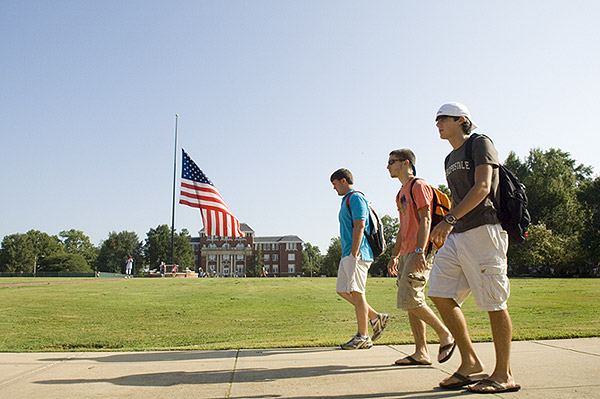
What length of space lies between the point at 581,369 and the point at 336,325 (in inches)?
193

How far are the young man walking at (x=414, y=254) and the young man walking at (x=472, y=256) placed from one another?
441mm

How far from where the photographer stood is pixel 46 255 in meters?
109

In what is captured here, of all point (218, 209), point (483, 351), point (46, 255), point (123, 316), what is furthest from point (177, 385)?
point (46, 255)

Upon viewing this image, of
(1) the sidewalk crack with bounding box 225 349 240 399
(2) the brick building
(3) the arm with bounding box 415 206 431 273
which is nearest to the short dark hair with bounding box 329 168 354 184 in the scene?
(3) the arm with bounding box 415 206 431 273

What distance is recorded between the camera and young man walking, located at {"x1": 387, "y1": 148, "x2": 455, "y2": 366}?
13.5ft

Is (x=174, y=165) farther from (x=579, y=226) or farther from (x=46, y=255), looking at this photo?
(x=46, y=255)

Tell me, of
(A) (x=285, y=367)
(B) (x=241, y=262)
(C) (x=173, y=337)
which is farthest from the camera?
(B) (x=241, y=262)

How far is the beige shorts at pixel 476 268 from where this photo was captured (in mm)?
3373

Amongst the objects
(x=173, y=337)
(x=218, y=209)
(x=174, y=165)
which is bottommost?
(x=173, y=337)

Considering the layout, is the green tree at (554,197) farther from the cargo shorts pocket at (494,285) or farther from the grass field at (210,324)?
the cargo shorts pocket at (494,285)

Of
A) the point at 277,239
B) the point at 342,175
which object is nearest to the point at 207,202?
the point at 342,175

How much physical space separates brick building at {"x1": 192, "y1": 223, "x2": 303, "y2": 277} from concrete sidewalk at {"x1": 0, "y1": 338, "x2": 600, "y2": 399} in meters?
121

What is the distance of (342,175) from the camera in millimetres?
5688

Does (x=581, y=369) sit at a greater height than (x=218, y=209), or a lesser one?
lesser
